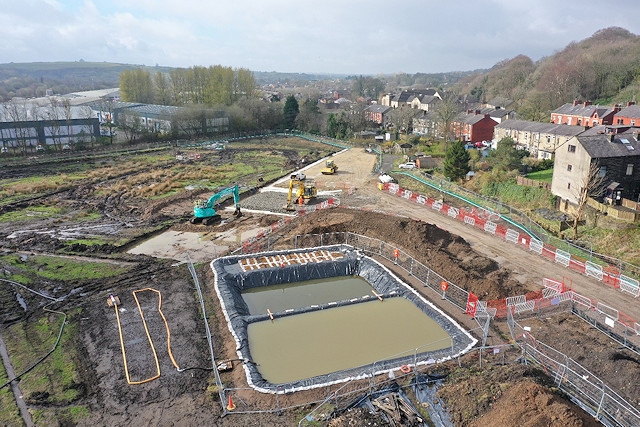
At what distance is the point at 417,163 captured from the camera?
161ft

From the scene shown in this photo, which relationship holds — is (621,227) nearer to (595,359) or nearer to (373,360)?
(595,359)

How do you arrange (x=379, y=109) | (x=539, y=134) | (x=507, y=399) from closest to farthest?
1. (x=507, y=399)
2. (x=539, y=134)
3. (x=379, y=109)

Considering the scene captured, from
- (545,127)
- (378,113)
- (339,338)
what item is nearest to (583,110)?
(545,127)

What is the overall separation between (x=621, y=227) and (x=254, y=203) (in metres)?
25.6

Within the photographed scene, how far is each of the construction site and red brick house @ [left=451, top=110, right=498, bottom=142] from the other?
102 feet

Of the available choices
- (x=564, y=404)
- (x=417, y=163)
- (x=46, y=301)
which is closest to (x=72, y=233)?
(x=46, y=301)

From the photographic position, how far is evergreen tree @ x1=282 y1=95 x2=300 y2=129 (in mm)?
81625

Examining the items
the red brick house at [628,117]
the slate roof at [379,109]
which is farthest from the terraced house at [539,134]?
the slate roof at [379,109]

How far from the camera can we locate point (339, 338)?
1825cm

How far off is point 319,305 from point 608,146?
24.9 m

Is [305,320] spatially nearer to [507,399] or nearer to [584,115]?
[507,399]

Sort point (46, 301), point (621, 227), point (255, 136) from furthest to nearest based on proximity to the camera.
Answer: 1. point (255, 136)
2. point (621, 227)
3. point (46, 301)

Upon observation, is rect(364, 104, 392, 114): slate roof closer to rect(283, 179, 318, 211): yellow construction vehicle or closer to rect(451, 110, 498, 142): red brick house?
rect(451, 110, 498, 142): red brick house

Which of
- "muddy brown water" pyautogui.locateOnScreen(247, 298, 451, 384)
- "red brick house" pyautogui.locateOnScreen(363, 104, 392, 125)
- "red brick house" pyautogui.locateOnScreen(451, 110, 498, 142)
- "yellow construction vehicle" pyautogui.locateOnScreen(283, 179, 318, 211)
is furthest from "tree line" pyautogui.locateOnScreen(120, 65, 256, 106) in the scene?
"muddy brown water" pyautogui.locateOnScreen(247, 298, 451, 384)
